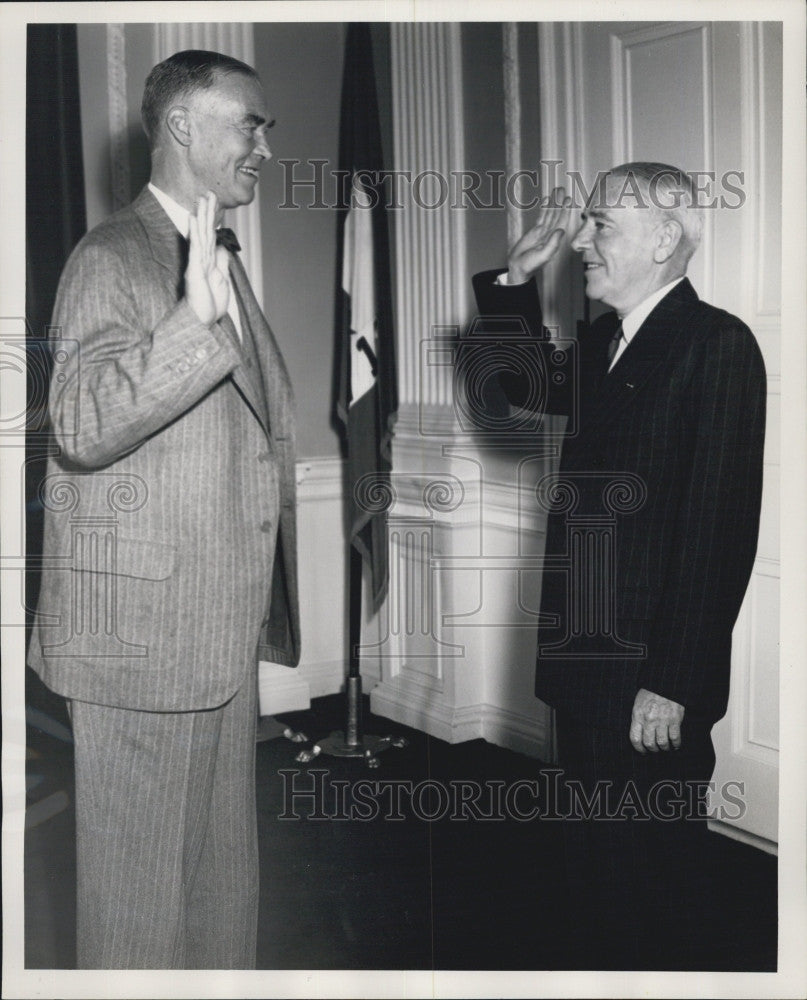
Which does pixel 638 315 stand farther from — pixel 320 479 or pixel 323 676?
pixel 323 676

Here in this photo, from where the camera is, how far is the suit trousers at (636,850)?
237 cm

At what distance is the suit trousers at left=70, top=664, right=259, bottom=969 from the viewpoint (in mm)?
2207

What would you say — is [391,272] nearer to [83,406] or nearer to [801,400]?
[83,406]

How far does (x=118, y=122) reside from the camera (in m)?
2.31

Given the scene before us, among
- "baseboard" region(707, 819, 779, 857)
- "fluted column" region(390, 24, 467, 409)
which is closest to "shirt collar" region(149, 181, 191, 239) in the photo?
"fluted column" region(390, 24, 467, 409)

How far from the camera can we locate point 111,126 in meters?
2.31

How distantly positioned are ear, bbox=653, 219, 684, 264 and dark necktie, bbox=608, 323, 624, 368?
17cm

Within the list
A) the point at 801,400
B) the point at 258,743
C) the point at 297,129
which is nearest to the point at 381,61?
the point at 297,129

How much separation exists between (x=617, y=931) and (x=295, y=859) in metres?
0.71

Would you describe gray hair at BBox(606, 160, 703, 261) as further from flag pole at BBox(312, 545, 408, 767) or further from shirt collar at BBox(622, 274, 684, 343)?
flag pole at BBox(312, 545, 408, 767)

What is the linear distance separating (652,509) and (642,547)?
0.08 meters

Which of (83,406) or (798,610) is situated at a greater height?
(83,406)

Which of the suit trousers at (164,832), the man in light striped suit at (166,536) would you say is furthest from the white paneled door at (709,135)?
the suit trousers at (164,832)

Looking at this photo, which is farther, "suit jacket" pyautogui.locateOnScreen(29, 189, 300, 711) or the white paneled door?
the white paneled door
